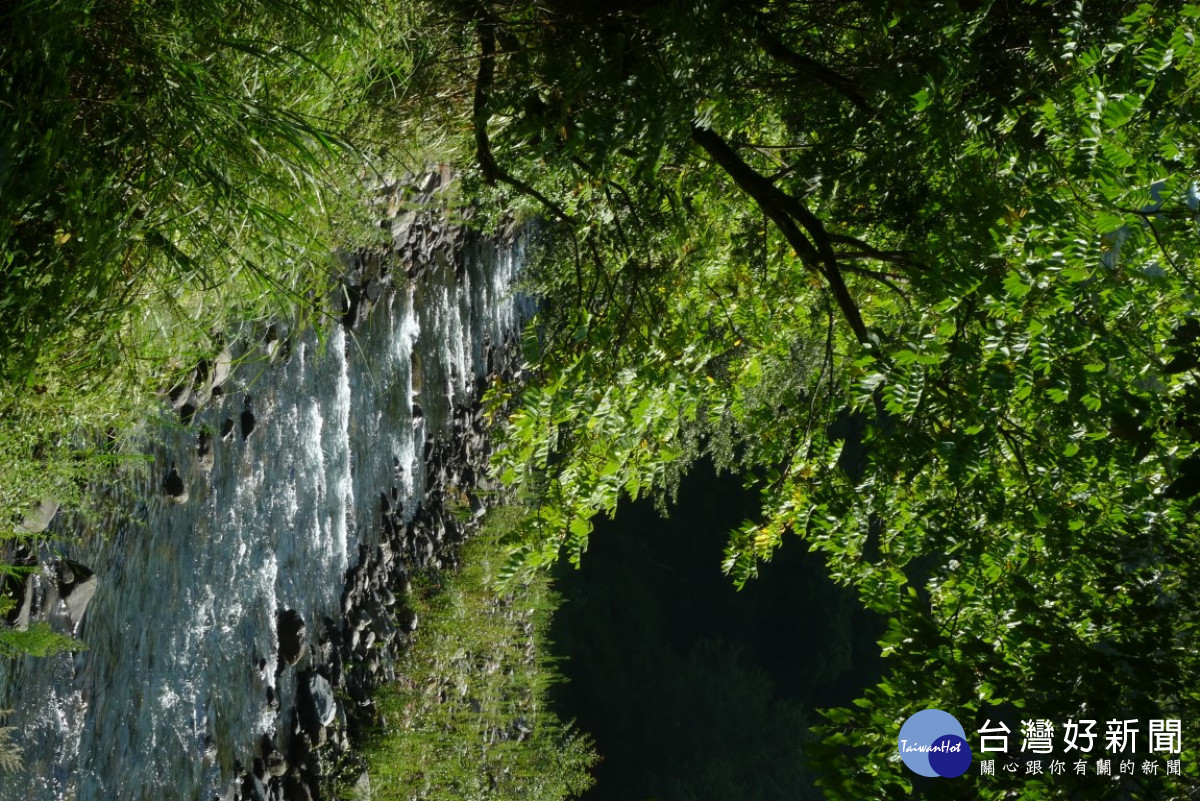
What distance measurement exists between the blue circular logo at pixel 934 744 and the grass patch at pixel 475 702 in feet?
16.4

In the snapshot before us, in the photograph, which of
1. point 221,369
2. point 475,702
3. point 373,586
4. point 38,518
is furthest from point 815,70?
point 475,702

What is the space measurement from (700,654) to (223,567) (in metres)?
11.6

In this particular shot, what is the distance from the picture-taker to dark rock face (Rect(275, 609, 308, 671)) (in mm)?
6172

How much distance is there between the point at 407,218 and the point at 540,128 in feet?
9.78

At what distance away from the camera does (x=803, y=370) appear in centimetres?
711

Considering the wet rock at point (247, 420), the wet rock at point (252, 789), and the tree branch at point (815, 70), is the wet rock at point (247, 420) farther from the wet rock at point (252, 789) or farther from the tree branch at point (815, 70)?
the tree branch at point (815, 70)

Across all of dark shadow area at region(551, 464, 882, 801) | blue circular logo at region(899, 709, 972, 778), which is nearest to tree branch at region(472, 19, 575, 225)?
blue circular logo at region(899, 709, 972, 778)

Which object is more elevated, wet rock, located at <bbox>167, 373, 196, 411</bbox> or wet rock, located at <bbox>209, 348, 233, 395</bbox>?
wet rock, located at <bbox>209, 348, 233, 395</bbox>

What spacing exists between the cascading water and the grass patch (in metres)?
1.23

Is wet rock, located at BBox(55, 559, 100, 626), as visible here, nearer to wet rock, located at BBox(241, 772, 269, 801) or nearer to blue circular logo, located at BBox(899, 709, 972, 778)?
wet rock, located at BBox(241, 772, 269, 801)

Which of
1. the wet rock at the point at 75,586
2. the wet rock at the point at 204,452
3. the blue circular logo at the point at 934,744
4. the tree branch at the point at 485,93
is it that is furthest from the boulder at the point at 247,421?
the blue circular logo at the point at 934,744

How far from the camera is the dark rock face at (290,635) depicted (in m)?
6.17

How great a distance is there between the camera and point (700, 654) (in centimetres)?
1596

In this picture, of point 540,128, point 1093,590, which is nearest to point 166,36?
point 540,128
